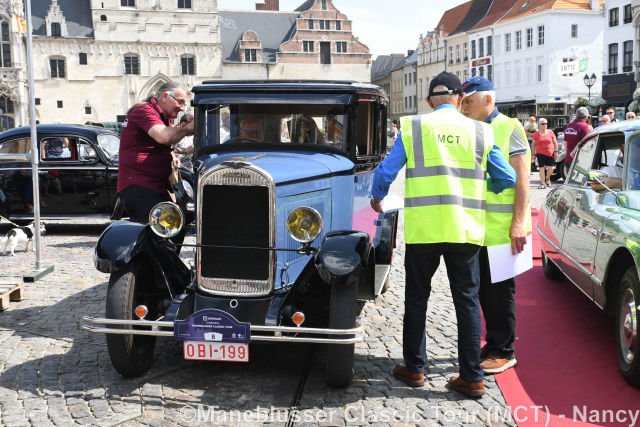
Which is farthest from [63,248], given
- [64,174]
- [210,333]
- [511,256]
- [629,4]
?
[629,4]

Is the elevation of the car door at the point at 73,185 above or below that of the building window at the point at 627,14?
below

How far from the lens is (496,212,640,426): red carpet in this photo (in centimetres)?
411

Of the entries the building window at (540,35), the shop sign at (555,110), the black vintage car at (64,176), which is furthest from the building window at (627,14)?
the black vintage car at (64,176)

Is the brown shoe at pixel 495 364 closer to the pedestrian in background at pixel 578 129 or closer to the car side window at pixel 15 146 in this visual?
the car side window at pixel 15 146

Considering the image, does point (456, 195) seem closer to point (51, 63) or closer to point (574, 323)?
point (574, 323)

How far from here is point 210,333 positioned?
166 inches

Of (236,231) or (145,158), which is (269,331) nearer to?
(236,231)

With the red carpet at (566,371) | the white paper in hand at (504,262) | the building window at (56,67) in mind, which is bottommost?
the red carpet at (566,371)

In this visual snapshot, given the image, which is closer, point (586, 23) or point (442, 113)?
point (442, 113)

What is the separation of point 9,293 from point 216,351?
3462 mm

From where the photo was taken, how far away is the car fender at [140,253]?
4.66 metres

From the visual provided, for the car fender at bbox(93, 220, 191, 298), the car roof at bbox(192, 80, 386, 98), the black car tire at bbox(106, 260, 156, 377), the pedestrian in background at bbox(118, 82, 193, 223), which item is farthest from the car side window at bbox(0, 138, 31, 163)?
the black car tire at bbox(106, 260, 156, 377)

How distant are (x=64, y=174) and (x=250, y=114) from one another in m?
6.69

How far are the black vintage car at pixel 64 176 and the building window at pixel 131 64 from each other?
5298 centimetres
